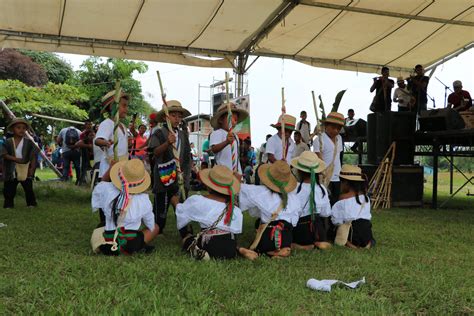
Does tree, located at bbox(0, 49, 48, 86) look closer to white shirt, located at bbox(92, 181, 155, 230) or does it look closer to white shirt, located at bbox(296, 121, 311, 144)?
white shirt, located at bbox(296, 121, 311, 144)

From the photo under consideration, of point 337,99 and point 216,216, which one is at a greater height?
point 337,99

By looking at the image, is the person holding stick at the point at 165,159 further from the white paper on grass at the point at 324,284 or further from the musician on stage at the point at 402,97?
the musician on stage at the point at 402,97

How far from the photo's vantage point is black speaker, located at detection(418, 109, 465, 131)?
861 cm

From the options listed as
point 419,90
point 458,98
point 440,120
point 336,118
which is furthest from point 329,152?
point 419,90

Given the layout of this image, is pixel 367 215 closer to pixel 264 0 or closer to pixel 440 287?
pixel 440 287

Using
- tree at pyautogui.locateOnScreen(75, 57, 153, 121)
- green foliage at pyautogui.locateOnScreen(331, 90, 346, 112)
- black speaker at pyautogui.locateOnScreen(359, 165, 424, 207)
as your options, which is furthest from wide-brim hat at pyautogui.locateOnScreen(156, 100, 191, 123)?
tree at pyautogui.locateOnScreen(75, 57, 153, 121)

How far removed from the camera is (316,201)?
4957 mm

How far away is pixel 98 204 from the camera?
4344 mm

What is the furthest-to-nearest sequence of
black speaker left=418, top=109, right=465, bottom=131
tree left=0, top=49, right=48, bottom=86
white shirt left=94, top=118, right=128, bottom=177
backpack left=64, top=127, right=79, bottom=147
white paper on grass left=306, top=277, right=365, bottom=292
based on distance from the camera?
tree left=0, top=49, right=48, bottom=86 < backpack left=64, top=127, right=79, bottom=147 < black speaker left=418, top=109, right=465, bottom=131 < white shirt left=94, top=118, right=128, bottom=177 < white paper on grass left=306, top=277, right=365, bottom=292

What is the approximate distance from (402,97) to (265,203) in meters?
7.14

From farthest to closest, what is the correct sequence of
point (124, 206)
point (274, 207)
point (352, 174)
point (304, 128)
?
point (304, 128) → point (352, 174) → point (274, 207) → point (124, 206)

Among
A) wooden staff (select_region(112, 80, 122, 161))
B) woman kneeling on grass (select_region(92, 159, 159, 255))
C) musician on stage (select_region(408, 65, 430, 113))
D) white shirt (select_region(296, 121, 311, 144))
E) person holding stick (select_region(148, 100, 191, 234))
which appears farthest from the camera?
white shirt (select_region(296, 121, 311, 144))

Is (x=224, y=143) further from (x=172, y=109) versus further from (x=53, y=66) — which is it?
(x=53, y=66)

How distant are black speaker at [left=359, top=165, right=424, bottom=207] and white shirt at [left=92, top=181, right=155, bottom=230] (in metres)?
6.39
